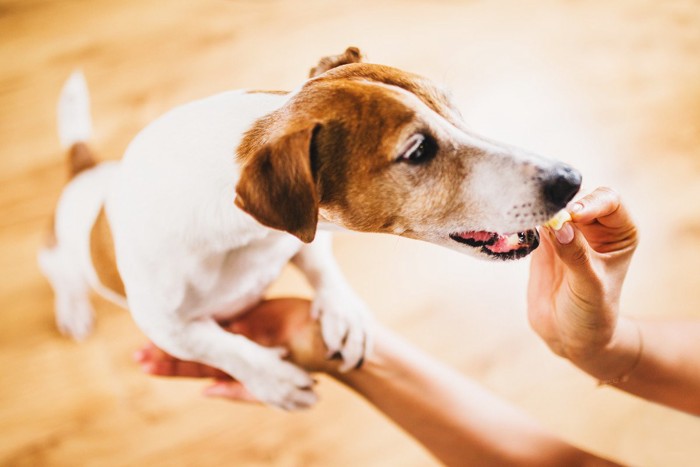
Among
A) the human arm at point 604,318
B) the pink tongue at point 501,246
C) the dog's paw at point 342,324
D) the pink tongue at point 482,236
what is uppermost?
the pink tongue at point 482,236

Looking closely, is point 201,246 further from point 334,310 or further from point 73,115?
point 73,115

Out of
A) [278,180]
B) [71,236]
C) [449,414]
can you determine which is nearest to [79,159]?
[71,236]

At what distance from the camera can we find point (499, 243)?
125cm

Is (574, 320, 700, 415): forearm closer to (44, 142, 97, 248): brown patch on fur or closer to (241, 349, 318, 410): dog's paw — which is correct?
(241, 349, 318, 410): dog's paw

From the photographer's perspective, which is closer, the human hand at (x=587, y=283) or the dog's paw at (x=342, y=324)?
the human hand at (x=587, y=283)

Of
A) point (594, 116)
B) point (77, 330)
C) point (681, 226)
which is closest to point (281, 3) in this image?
point (594, 116)

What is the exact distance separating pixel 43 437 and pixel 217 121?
1464mm

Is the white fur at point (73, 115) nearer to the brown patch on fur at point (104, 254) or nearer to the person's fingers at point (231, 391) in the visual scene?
the brown patch on fur at point (104, 254)

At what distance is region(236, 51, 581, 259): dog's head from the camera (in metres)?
1.06

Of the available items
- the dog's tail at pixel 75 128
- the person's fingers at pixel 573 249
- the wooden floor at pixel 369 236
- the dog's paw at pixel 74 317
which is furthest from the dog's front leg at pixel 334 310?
the dog's paw at pixel 74 317

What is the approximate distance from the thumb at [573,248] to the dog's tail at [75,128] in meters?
1.45

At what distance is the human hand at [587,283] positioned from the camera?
1.18 m

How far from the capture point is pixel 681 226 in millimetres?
2338

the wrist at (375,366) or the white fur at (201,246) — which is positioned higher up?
the white fur at (201,246)
